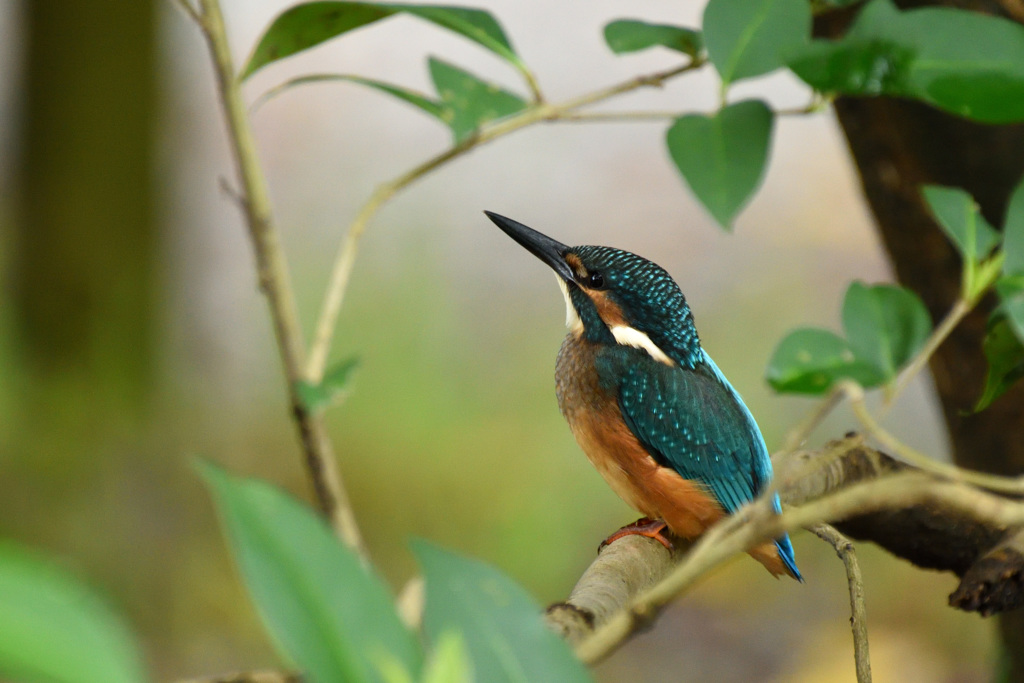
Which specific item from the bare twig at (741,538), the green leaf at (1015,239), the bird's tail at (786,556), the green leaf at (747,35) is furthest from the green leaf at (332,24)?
the bird's tail at (786,556)

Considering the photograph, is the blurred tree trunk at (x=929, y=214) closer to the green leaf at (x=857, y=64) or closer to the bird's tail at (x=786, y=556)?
the bird's tail at (x=786, y=556)

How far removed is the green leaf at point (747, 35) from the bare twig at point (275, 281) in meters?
0.40

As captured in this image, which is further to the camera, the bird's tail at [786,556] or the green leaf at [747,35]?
the bird's tail at [786,556]

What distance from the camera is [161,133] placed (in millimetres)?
3332

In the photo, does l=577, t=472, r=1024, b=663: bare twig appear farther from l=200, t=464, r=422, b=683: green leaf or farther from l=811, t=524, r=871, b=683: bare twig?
l=811, t=524, r=871, b=683: bare twig

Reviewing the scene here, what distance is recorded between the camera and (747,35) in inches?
32.0

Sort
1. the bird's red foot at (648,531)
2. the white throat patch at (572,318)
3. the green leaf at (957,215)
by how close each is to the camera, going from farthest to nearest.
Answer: the white throat patch at (572,318) → the bird's red foot at (648,531) → the green leaf at (957,215)

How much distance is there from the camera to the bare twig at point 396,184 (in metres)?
0.72

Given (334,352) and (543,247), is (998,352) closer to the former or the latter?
(543,247)

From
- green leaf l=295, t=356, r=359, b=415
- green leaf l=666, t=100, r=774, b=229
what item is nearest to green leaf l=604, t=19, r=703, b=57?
green leaf l=666, t=100, r=774, b=229

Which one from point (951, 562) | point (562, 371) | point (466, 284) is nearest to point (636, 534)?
point (562, 371)

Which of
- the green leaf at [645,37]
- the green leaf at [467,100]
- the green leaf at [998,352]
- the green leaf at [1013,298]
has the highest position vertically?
the green leaf at [645,37]

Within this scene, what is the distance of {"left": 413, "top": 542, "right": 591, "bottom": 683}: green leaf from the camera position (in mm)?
359

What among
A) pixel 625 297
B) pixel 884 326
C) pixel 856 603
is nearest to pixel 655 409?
pixel 625 297
